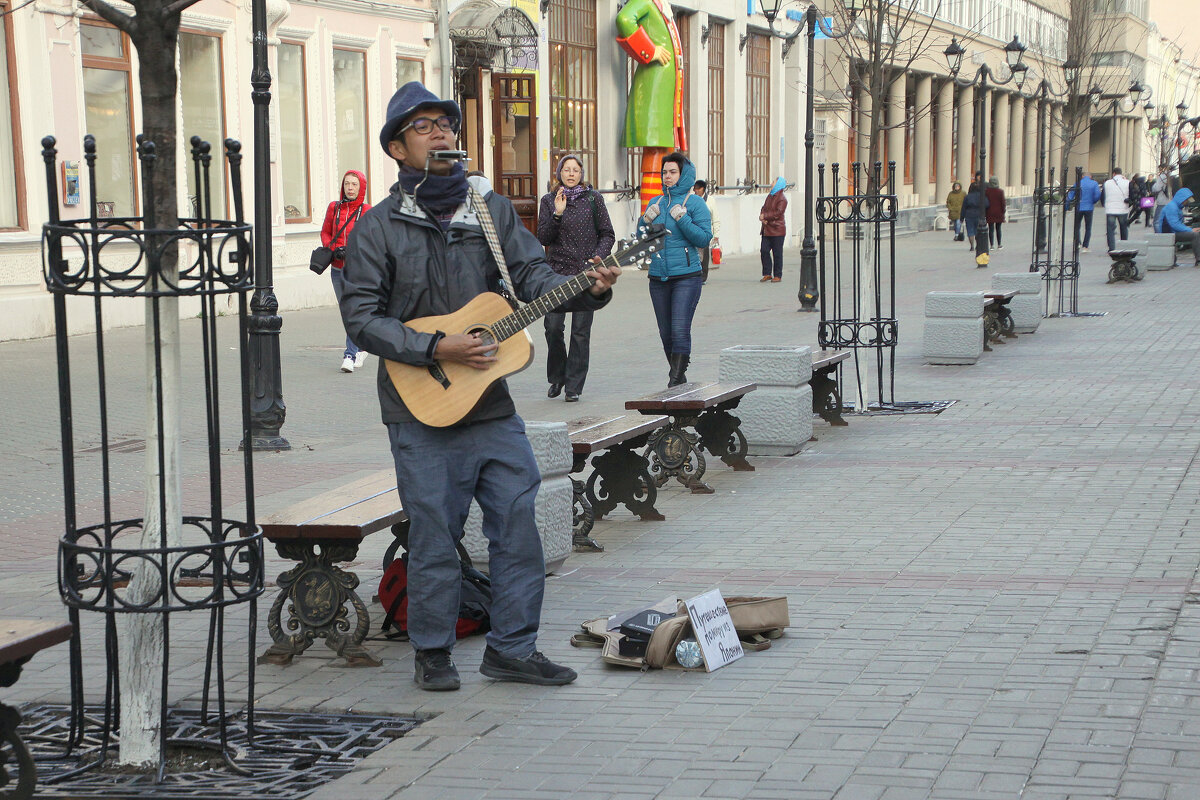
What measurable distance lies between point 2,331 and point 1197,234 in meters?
24.1

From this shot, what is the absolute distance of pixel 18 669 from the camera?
419 cm

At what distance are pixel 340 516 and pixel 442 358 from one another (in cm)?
101

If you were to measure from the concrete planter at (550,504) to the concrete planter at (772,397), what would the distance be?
3533 mm

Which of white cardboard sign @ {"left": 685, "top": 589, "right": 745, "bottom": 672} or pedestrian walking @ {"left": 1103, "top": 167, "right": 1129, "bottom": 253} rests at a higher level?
pedestrian walking @ {"left": 1103, "top": 167, "right": 1129, "bottom": 253}

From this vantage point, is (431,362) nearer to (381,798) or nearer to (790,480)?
(381,798)

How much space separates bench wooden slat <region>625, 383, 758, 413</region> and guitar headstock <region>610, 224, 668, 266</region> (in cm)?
385

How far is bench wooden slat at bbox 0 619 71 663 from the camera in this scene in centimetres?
403

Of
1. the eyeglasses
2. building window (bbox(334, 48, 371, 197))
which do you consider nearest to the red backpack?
the eyeglasses

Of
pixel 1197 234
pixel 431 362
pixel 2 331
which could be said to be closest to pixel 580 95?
pixel 1197 234

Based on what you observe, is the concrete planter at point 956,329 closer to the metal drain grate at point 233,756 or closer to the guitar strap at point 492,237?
the guitar strap at point 492,237

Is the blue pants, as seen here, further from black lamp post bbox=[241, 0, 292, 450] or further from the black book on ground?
black lamp post bbox=[241, 0, 292, 450]

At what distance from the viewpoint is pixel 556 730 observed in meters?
4.89

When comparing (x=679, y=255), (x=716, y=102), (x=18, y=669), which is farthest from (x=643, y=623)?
(x=716, y=102)

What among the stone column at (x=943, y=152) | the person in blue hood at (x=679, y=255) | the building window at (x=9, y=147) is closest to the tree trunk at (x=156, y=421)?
the person in blue hood at (x=679, y=255)
